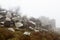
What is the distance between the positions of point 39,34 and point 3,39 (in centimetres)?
137

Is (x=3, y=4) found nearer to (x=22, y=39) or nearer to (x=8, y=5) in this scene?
(x=8, y=5)

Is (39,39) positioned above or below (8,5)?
below

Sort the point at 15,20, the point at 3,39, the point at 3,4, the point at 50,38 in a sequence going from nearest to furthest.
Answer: the point at 3,39
the point at 50,38
the point at 15,20
the point at 3,4

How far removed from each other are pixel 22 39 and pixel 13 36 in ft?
1.19

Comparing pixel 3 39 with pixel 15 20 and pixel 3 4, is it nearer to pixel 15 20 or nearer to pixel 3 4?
pixel 15 20

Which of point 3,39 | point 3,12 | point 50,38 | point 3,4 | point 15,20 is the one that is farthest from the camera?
point 3,4

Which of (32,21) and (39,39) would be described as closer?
(39,39)

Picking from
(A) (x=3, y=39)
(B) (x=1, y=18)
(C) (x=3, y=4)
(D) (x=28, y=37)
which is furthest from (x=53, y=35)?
(C) (x=3, y=4)

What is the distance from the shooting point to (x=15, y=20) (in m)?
9.00

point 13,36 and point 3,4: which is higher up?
point 3,4

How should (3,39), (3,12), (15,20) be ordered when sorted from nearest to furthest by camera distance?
1. (3,39)
2. (15,20)
3. (3,12)

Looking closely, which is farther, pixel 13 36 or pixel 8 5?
pixel 8 5

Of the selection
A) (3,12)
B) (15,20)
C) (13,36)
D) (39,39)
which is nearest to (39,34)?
(39,39)

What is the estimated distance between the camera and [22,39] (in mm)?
7133
